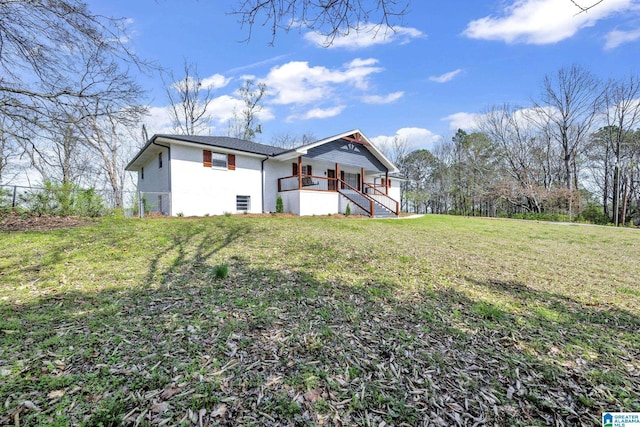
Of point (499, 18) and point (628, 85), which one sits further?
point (628, 85)

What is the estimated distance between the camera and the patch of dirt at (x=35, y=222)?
6.79 m

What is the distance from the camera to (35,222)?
7.46 meters

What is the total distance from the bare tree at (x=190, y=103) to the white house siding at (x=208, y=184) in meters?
14.4

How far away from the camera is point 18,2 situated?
4898mm

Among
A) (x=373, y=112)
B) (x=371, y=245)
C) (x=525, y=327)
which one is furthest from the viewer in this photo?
(x=373, y=112)

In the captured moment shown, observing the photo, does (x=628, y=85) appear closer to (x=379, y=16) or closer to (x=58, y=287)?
(x=379, y=16)

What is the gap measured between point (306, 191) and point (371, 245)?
8.13m

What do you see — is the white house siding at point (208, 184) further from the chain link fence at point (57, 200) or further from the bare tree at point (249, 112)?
the bare tree at point (249, 112)

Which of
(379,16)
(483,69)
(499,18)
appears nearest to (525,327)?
(379,16)

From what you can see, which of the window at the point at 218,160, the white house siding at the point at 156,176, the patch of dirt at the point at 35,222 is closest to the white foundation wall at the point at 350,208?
the window at the point at 218,160

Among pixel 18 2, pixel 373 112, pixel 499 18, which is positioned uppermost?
pixel 373 112

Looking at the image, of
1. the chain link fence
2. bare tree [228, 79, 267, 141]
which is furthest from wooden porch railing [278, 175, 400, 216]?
bare tree [228, 79, 267, 141]

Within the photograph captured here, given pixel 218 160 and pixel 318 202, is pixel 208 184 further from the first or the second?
pixel 318 202

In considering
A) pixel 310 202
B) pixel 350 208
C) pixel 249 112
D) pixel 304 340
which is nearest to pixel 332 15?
pixel 304 340
